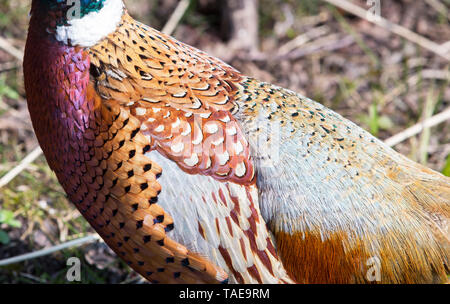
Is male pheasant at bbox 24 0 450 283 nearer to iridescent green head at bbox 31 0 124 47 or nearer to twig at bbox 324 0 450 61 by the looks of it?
iridescent green head at bbox 31 0 124 47

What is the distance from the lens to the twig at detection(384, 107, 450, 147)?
367 centimetres

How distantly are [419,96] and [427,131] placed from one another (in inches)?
27.0

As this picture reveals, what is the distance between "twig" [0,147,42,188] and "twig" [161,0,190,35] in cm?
163

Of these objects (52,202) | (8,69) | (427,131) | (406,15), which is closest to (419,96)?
(427,131)

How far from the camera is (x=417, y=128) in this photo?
3.79 meters

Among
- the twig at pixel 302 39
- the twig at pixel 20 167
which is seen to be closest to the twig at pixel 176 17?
the twig at pixel 302 39

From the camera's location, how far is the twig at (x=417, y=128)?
3.67m

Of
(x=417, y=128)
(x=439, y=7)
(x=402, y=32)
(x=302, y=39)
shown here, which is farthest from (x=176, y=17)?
(x=439, y=7)

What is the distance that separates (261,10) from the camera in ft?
17.1

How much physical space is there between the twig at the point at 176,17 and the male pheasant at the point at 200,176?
2.49 m

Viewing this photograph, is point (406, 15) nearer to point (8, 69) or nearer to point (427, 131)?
point (427, 131)

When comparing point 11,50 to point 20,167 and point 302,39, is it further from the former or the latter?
point 302,39

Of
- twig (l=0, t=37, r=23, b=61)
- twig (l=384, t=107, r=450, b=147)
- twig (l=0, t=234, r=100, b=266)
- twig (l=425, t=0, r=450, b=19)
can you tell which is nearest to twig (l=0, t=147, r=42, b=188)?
twig (l=0, t=234, r=100, b=266)

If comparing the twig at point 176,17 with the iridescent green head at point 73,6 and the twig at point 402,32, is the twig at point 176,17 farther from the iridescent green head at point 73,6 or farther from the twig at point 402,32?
the iridescent green head at point 73,6
